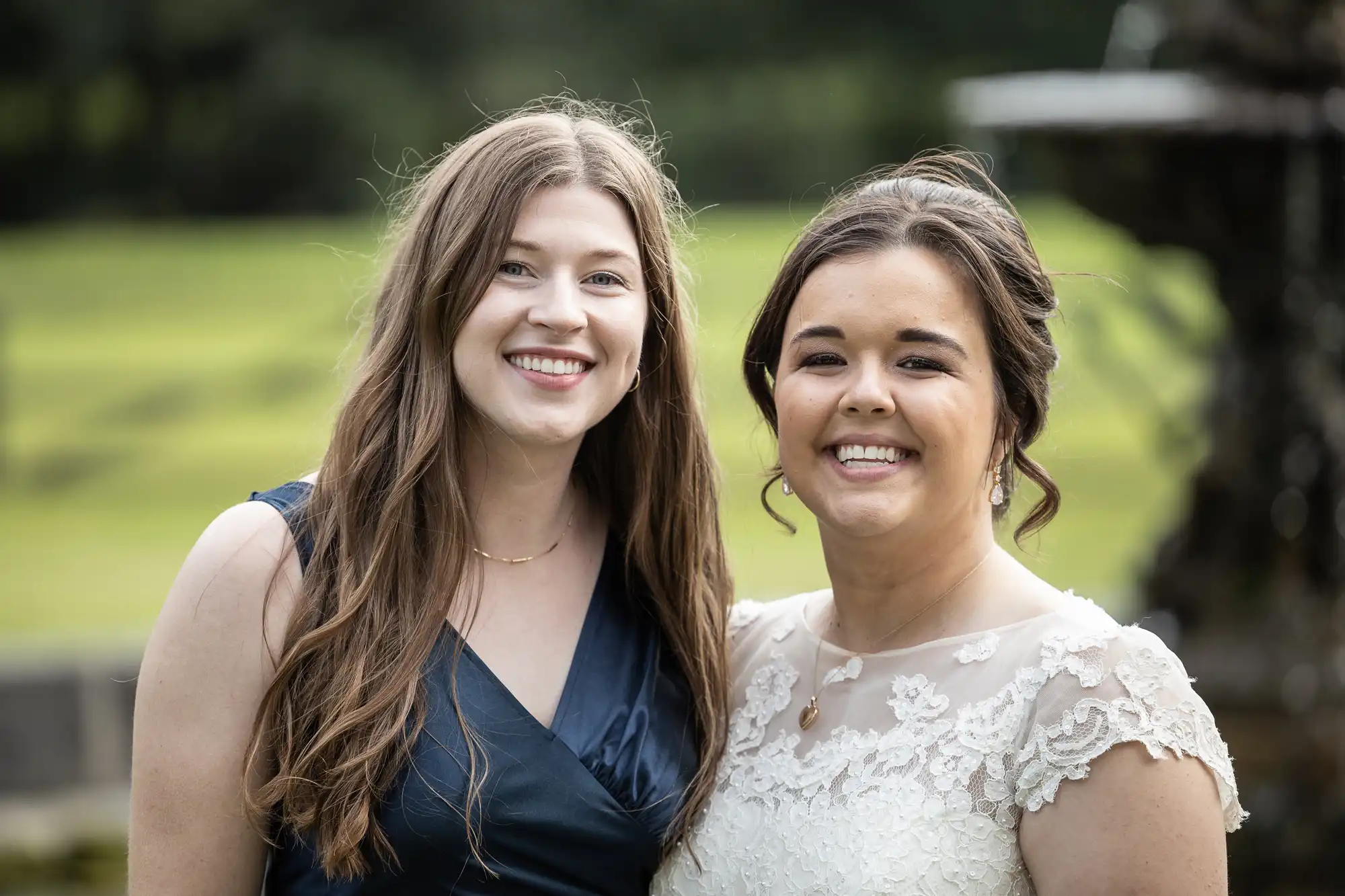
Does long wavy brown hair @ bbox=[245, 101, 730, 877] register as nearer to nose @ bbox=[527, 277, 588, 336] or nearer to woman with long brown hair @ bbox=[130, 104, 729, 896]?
woman with long brown hair @ bbox=[130, 104, 729, 896]

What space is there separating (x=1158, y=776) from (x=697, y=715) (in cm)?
92

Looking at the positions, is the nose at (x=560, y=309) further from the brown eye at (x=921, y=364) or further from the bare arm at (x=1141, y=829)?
the bare arm at (x=1141, y=829)

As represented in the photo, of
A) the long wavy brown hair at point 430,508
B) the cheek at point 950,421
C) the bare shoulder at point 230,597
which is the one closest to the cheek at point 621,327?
the long wavy brown hair at point 430,508

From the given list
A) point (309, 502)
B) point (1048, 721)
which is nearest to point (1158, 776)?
point (1048, 721)

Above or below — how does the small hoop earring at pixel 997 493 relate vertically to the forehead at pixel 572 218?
below

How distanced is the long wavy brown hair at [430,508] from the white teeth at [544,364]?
0.12m

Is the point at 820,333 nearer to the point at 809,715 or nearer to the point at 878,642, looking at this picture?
the point at 878,642

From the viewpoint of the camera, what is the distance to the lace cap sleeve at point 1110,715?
2299 millimetres

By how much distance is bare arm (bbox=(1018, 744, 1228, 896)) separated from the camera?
7.47 ft

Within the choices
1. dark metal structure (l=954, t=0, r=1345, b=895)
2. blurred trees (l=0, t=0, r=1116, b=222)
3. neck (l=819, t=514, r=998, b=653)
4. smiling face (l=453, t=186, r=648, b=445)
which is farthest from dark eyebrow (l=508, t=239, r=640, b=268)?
blurred trees (l=0, t=0, r=1116, b=222)

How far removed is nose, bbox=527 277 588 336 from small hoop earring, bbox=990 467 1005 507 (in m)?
0.77

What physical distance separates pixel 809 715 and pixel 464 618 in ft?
2.07

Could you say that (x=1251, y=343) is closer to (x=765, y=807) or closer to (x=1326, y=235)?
(x=1326, y=235)

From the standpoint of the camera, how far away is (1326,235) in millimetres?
6035
